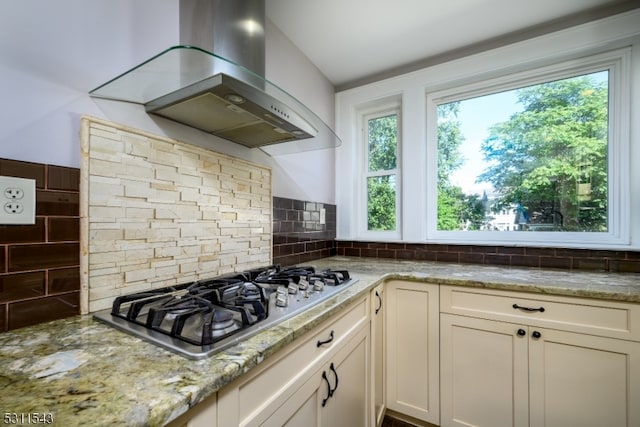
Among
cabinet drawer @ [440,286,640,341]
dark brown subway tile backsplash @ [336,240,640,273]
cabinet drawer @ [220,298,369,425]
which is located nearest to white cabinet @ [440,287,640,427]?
cabinet drawer @ [440,286,640,341]

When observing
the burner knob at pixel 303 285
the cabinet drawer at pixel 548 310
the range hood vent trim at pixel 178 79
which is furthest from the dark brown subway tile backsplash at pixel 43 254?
the cabinet drawer at pixel 548 310

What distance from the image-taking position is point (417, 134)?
202 centimetres

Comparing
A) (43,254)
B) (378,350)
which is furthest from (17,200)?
(378,350)

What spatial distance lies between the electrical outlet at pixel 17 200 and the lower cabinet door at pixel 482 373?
1642 millimetres

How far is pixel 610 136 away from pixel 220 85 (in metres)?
2.12

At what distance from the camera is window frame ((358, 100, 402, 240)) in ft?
7.13

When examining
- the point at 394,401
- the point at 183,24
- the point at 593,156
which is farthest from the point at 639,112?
the point at 183,24

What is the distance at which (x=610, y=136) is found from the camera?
157 centimetres

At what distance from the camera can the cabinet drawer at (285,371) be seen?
604 mm

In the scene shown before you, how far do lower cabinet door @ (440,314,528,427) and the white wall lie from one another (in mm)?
1556

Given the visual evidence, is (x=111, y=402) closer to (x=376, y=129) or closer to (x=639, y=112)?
(x=376, y=129)

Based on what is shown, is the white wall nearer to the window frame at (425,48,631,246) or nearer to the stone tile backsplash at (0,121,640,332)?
the stone tile backsplash at (0,121,640,332)

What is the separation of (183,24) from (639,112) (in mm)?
2325

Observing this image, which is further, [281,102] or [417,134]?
[417,134]
